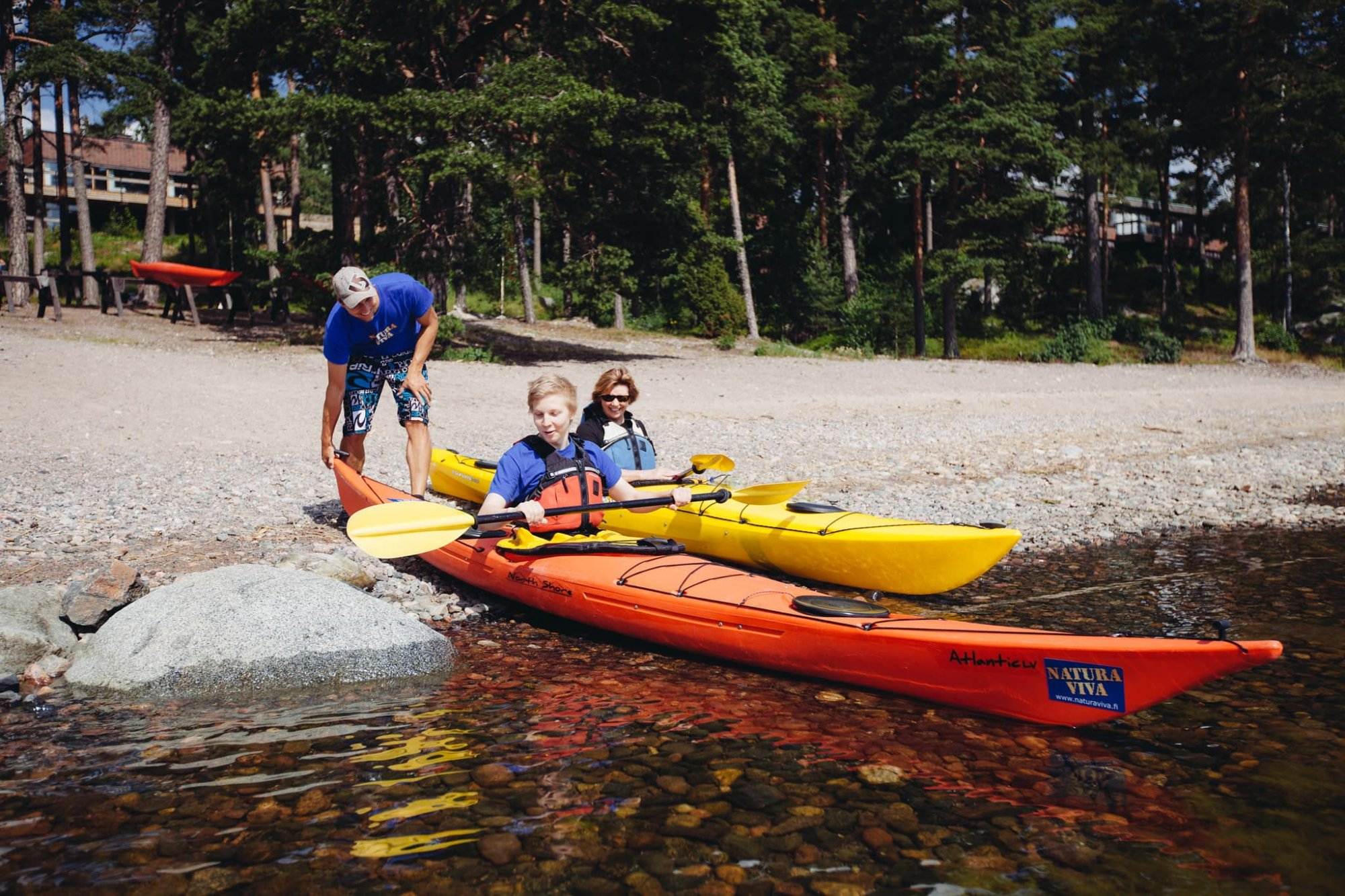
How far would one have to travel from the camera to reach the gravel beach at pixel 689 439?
7535 millimetres

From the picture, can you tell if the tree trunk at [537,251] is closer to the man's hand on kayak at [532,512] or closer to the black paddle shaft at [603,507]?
the black paddle shaft at [603,507]

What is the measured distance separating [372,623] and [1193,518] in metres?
6.90

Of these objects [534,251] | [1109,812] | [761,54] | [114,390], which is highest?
[761,54]

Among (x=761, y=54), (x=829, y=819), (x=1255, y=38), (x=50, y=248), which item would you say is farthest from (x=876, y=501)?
(x=50, y=248)

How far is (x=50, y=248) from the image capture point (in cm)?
3856

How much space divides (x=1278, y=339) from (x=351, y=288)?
29484 millimetres

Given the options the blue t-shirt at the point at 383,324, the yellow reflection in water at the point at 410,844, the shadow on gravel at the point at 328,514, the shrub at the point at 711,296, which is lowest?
the yellow reflection in water at the point at 410,844

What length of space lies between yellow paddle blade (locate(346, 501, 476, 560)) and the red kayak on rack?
17394 mm

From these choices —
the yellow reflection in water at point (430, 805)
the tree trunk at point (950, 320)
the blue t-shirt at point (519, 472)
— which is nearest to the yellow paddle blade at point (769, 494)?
the blue t-shirt at point (519, 472)

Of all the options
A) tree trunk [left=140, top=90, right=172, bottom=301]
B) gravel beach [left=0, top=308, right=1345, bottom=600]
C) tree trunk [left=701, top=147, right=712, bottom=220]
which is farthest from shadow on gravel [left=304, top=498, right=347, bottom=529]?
tree trunk [left=701, top=147, right=712, bottom=220]

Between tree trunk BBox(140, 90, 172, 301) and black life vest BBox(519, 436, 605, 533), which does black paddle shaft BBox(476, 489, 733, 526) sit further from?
tree trunk BBox(140, 90, 172, 301)

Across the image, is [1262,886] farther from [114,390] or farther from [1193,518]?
[114,390]

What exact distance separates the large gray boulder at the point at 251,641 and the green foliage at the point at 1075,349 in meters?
23.6

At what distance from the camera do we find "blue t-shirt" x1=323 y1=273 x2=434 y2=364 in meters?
6.41
